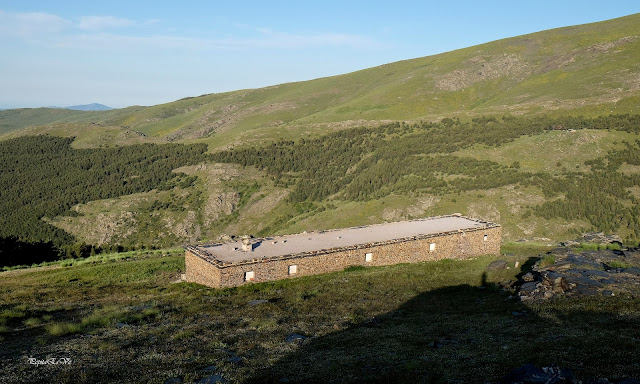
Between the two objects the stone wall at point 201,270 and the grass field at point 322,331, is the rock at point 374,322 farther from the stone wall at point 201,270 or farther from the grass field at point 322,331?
the stone wall at point 201,270

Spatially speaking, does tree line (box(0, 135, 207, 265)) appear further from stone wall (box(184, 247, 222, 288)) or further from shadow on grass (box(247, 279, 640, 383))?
shadow on grass (box(247, 279, 640, 383))

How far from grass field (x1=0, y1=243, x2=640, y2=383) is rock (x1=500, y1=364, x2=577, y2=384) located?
558 mm

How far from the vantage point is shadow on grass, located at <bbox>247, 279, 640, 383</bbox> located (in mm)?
14555

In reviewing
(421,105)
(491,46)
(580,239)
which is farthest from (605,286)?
(491,46)

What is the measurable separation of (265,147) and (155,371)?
98970 mm

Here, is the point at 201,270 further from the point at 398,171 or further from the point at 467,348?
the point at 398,171

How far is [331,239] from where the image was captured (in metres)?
42.9

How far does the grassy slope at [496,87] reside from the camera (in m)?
120

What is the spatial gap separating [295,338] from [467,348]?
7.31 meters

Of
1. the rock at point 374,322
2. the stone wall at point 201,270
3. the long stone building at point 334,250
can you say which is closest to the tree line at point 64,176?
the stone wall at point 201,270

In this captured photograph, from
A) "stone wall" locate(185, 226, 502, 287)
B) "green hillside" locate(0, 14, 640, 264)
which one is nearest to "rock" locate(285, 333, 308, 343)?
"stone wall" locate(185, 226, 502, 287)

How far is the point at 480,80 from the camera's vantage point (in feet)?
548

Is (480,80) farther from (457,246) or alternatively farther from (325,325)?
(325,325)

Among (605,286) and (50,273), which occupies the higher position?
(605,286)
